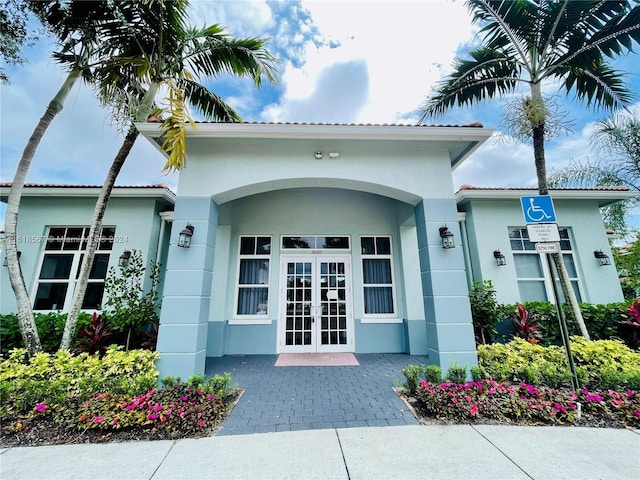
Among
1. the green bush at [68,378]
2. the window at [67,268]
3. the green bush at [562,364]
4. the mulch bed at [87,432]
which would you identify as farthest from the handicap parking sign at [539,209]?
the window at [67,268]

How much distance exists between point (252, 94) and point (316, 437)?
297 inches

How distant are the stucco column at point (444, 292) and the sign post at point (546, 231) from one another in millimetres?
1102

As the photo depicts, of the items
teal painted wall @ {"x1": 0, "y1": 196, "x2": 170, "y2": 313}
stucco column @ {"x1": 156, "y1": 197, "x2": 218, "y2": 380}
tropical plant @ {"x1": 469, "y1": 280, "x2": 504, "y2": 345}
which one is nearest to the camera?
stucco column @ {"x1": 156, "y1": 197, "x2": 218, "y2": 380}

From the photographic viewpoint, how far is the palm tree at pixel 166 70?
4492mm

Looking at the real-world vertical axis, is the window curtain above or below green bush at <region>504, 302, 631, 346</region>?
above

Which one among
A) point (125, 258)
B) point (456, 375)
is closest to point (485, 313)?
point (456, 375)

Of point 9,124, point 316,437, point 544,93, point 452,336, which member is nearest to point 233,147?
point 9,124

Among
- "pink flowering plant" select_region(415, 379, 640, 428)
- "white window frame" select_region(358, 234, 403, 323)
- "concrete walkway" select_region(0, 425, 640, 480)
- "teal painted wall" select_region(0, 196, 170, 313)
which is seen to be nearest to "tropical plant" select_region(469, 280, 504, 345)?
"white window frame" select_region(358, 234, 403, 323)

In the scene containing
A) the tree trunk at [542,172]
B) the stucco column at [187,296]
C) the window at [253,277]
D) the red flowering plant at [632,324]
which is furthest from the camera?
the window at [253,277]

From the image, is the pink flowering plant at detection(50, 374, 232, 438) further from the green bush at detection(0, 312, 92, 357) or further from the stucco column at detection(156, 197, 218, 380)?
the green bush at detection(0, 312, 92, 357)

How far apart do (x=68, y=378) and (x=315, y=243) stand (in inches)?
208

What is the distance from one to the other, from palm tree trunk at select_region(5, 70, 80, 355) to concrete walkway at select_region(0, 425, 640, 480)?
2578 mm

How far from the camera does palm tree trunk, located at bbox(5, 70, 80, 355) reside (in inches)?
173

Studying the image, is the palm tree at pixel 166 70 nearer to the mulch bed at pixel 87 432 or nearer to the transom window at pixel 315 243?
the mulch bed at pixel 87 432
